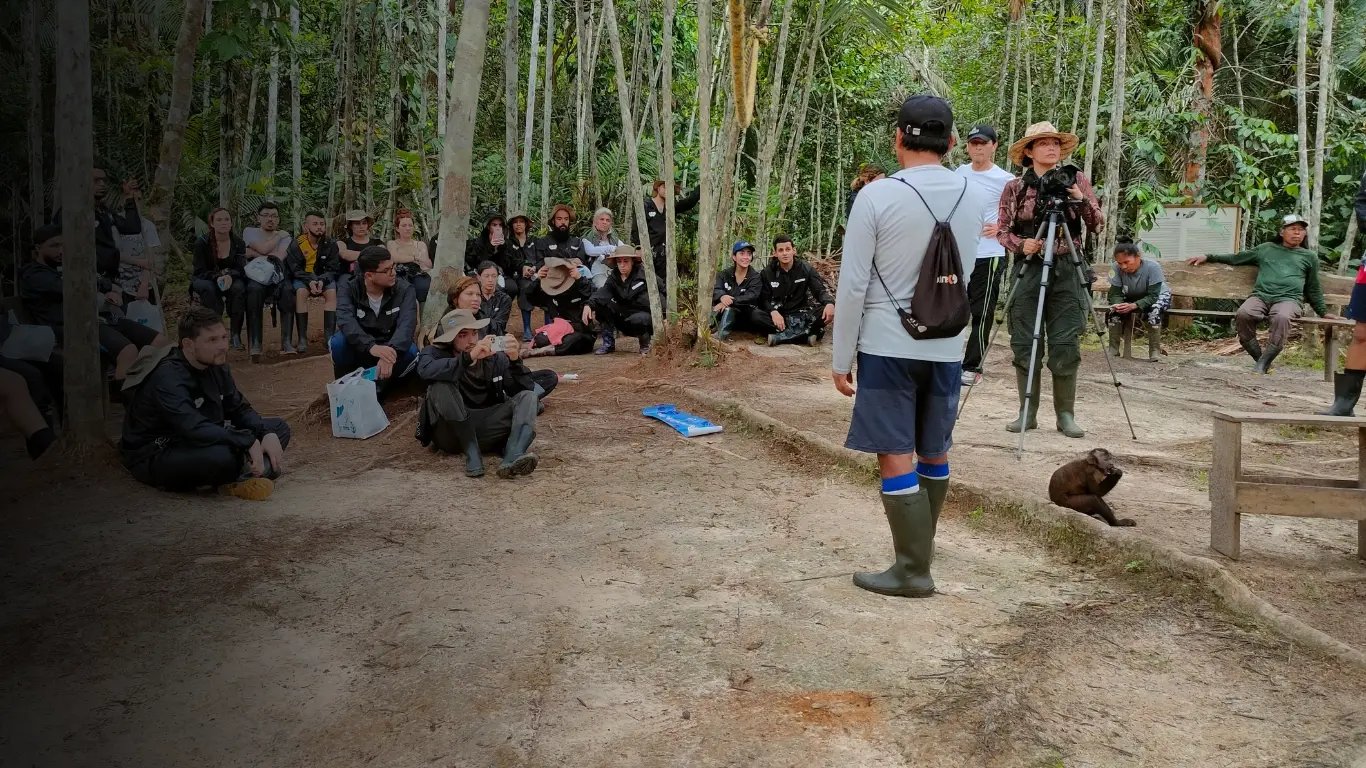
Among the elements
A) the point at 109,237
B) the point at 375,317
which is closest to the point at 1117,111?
the point at 375,317

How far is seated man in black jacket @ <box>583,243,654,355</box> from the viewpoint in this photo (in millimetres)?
9383

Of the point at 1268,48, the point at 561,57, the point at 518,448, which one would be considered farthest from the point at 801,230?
the point at 518,448

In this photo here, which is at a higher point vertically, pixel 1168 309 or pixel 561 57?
pixel 561 57

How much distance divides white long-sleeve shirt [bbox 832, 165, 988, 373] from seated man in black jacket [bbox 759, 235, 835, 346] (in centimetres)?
630

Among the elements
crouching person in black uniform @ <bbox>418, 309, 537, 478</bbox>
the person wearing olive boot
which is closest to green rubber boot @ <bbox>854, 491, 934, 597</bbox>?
crouching person in black uniform @ <bbox>418, 309, 537, 478</bbox>

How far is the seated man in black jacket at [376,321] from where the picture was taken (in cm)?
678

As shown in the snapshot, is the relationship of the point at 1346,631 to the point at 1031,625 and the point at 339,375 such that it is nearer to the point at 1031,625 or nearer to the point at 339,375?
the point at 1031,625

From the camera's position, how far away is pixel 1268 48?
14.6 metres

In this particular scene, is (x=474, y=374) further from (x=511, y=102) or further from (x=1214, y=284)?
(x=1214, y=284)

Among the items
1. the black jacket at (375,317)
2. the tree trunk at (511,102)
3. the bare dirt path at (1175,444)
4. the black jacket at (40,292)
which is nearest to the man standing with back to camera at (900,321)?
the bare dirt path at (1175,444)

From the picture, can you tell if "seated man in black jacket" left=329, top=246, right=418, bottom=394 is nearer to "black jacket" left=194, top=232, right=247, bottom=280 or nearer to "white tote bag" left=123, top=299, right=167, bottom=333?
"white tote bag" left=123, top=299, right=167, bottom=333

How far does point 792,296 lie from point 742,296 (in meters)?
0.49

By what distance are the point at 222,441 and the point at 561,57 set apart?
11.8m

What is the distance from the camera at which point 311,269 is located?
9.94 m
